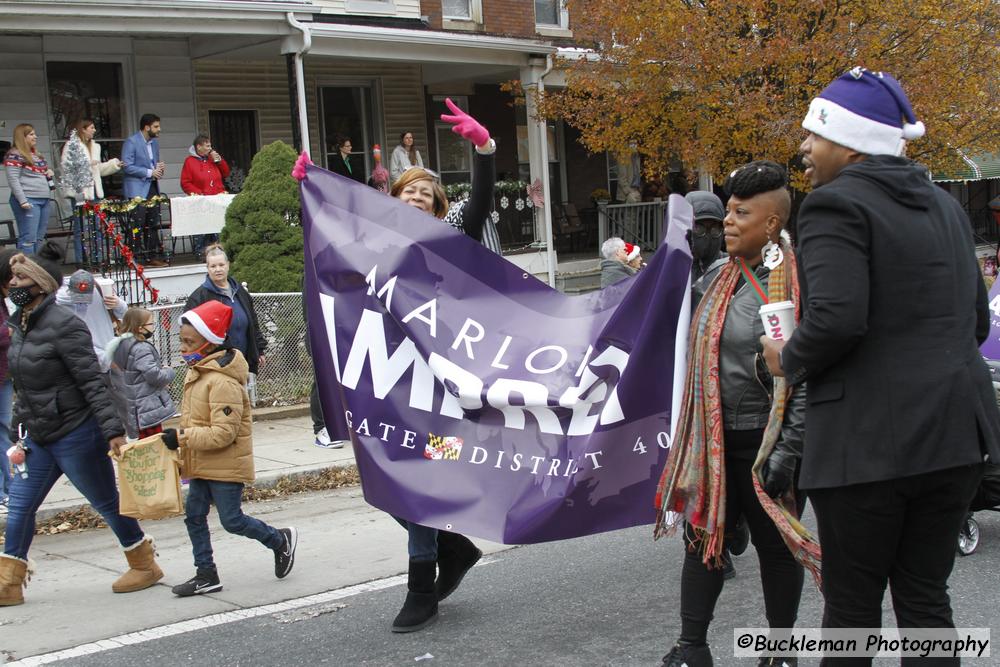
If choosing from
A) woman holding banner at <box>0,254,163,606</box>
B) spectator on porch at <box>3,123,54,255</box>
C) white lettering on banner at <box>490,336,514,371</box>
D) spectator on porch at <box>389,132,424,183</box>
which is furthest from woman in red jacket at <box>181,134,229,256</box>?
white lettering on banner at <box>490,336,514,371</box>

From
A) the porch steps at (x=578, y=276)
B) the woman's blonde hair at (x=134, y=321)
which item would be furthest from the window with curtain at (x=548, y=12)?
the woman's blonde hair at (x=134, y=321)

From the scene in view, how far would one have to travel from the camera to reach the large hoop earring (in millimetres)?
3768

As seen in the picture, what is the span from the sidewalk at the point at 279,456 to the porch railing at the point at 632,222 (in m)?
9.56

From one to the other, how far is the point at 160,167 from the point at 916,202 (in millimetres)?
12455

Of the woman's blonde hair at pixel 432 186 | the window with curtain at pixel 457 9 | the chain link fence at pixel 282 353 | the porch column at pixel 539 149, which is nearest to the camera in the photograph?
the woman's blonde hair at pixel 432 186

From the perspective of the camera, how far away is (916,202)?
120 inches

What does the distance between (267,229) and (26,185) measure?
2.73 metres

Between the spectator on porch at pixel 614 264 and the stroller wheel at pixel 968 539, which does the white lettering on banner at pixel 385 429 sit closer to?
the spectator on porch at pixel 614 264

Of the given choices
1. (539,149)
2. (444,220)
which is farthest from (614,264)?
(539,149)

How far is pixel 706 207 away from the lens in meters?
5.27

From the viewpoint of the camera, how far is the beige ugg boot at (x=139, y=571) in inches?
237

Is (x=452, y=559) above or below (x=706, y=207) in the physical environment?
below

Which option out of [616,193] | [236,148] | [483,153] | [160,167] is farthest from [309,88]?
[483,153]

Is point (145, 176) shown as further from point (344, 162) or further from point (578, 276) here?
point (578, 276)
